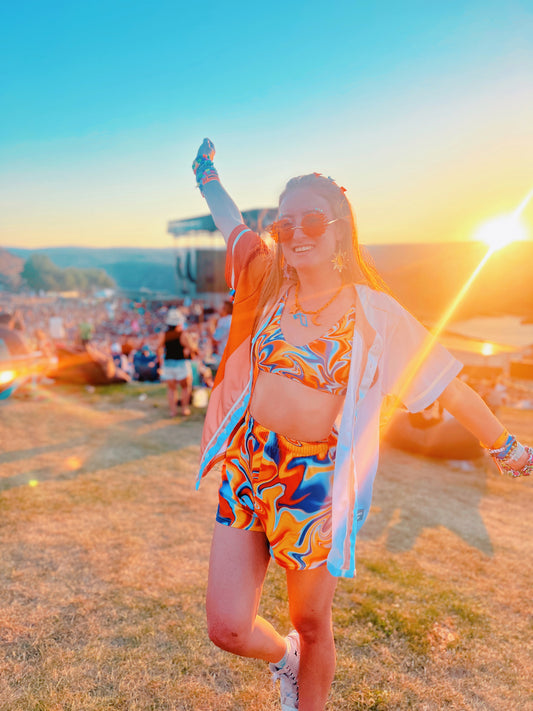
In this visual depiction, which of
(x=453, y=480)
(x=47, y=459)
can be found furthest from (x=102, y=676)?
(x=453, y=480)

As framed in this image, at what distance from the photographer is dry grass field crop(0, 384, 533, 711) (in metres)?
2.20

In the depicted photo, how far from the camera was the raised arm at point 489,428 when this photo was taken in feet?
5.59

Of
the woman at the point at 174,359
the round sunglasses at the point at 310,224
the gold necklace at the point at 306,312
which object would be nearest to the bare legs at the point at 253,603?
the gold necklace at the point at 306,312

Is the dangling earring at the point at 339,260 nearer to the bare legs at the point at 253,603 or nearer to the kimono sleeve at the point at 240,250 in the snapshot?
the kimono sleeve at the point at 240,250

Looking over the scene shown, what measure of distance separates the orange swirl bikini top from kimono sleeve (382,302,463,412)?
0.17m

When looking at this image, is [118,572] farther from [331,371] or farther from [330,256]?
[330,256]

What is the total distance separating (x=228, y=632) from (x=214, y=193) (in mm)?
2096

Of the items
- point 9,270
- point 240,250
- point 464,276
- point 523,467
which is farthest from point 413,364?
point 9,270

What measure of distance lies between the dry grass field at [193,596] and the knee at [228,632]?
67 cm

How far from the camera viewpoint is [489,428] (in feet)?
5.62

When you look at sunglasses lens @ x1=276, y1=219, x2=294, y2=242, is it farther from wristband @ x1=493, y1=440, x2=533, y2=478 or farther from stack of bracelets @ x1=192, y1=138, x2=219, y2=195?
wristband @ x1=493, y1=440, x2=533, y2=478

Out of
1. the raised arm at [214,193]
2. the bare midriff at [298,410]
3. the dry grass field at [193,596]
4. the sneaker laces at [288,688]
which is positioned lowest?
the dry grass field at [193,596]

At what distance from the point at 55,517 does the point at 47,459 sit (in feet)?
5.48

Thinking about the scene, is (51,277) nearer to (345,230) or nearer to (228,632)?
(345,230)
